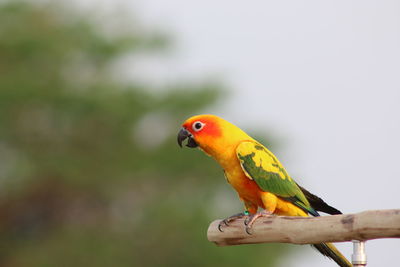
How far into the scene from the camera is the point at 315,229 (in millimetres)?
3363

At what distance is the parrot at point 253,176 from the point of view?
3846 millimetres

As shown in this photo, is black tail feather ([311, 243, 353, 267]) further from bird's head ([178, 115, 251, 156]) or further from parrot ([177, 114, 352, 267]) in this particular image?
bird's head ([178, 115, 251, 156])

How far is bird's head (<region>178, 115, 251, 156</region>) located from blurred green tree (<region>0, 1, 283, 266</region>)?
35.0 ft

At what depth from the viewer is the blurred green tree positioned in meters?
14.9

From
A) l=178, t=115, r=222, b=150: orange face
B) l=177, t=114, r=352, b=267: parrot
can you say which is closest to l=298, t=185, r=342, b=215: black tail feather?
l=177, t=114, r=352, b=267: parrot

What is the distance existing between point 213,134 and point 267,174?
401 mm

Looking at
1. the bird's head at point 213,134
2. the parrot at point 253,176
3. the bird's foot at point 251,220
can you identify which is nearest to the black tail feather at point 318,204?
the parrot at point 253,176

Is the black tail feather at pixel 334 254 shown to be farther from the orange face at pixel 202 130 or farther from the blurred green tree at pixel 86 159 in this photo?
the blurred green tree at pixel 86 159

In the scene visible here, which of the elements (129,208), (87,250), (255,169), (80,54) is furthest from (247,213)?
(80,54)

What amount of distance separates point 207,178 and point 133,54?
12.5ft

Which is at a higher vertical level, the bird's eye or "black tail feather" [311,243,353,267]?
the bird's eye

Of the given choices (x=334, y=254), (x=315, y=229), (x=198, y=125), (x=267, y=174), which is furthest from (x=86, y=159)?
(x=315, y=229)

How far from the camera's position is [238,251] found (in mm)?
14805

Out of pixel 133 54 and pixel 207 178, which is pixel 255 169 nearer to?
pixel 207 178
